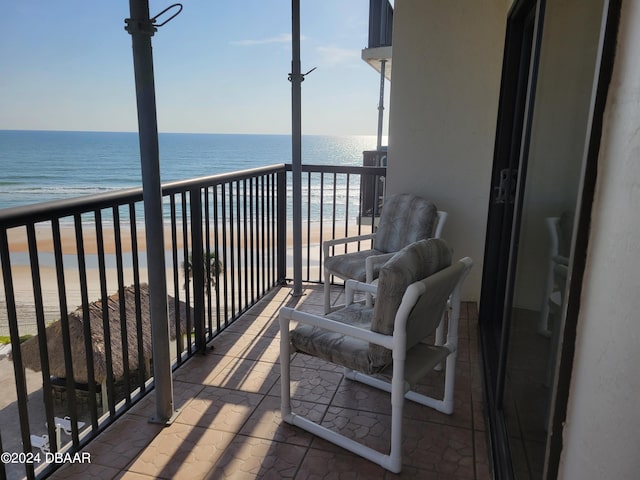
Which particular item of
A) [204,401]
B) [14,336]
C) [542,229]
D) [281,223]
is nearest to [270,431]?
[204,401]

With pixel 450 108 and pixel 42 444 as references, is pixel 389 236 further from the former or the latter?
pixel 42 444

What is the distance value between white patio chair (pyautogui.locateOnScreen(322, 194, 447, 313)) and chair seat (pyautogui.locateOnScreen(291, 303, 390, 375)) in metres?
0.87

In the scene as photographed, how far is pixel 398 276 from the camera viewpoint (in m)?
1.59

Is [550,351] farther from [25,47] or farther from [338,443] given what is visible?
[25,47]

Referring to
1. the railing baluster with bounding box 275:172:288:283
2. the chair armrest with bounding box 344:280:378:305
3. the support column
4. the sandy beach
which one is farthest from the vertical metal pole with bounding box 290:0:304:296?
the sandy beach

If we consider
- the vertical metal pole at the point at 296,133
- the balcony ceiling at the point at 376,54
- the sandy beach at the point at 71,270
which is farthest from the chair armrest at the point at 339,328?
the sandy beach at the point at 71,270

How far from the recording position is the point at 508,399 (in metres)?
1.78

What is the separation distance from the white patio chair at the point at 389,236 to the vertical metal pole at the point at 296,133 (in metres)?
0.59

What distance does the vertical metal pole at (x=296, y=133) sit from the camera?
11.0 feet

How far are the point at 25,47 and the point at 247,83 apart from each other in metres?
12.3

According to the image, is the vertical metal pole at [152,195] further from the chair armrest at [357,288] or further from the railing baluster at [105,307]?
the chair armrest at [357,288]

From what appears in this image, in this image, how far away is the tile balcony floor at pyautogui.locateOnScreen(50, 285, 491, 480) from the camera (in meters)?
1.77

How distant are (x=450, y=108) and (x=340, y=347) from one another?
218 centimetres

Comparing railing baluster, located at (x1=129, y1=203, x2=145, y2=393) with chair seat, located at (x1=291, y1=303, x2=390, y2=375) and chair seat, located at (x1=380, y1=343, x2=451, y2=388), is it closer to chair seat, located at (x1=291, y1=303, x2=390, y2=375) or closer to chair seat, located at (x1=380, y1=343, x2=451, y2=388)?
chair seat, located at (x1=291, y1=303, x2=390, y2=375)
